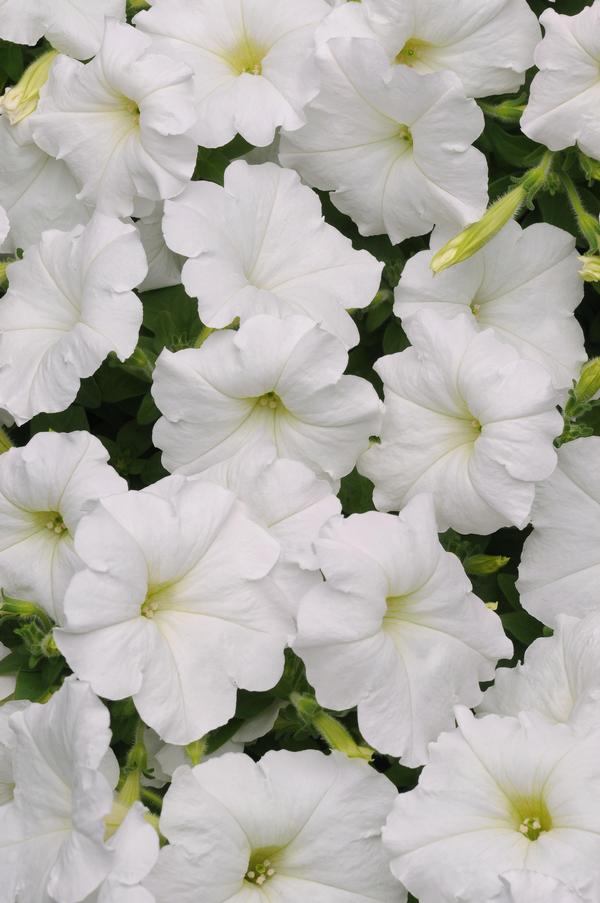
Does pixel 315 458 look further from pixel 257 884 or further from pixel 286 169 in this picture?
pixel 257 884

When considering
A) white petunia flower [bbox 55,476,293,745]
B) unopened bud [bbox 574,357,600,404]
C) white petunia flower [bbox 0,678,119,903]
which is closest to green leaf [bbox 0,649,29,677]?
white petunia flower [bbox 0,678,119,903]

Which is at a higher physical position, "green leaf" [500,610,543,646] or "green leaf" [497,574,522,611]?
"green leaf" [497,574,522,611]

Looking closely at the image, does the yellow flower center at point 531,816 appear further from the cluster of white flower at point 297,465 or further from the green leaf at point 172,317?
the green leaf at point 172,317

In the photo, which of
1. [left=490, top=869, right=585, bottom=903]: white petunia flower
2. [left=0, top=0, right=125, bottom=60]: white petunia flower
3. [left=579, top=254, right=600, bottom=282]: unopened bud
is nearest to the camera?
[left=490, top=869, right=585, bottom=903]: white petunia flower

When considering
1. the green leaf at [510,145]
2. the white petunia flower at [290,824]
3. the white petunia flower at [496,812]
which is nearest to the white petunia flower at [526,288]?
the green leaf at [510,145]

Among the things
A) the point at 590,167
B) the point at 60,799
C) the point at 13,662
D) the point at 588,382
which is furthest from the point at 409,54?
the point at 60,799

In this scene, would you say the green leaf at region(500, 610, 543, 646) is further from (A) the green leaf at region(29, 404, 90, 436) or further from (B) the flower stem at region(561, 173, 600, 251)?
(A) the green leaf at region(29, 404, 90, 436)

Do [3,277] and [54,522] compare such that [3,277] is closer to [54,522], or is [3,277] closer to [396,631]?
[54,522]

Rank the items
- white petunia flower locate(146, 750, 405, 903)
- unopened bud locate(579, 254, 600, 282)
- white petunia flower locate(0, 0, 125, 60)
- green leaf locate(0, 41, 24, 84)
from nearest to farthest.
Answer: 1. white petunia flower locate(146, 750, 405, 903)
2. unopened bud locate(579, 254, 600, 282)
3. white petunia flower locate(0, 0, 125, 60)
4. green leaf locate(0, 41, 24, 84)
